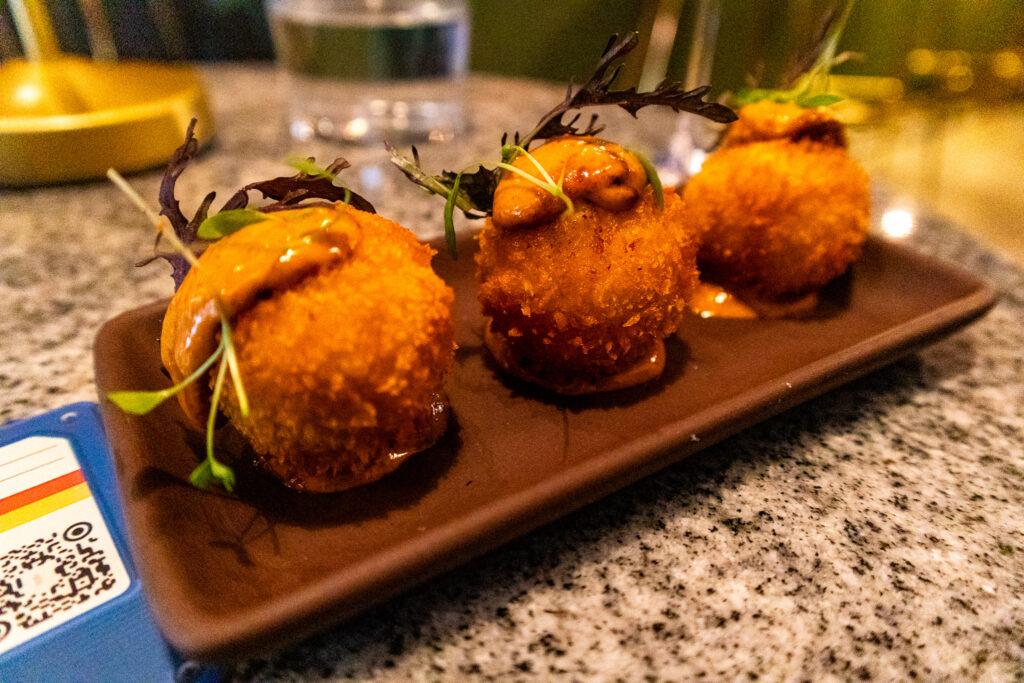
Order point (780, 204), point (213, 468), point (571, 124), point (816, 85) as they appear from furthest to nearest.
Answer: point (816, 85), point (780, 204), point (571, 124), point (213, 468)

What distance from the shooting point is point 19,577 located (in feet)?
2.81

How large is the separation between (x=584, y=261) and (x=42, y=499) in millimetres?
859

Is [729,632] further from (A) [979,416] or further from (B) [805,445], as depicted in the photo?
(A) [979,416]

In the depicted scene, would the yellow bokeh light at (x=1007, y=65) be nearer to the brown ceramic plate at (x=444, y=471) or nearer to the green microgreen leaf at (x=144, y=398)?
the brown ceramic plate at (x=444, y=471)

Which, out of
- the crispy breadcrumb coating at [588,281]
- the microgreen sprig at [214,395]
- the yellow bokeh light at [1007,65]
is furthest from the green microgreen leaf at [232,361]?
the yellow bokeh light at [1007,65]

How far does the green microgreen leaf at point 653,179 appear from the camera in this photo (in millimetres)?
1123

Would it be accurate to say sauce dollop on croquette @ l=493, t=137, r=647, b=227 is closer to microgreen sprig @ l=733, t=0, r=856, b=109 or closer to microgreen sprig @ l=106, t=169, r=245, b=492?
microgreen sprig @ l=106, t=169, r=245, b=492

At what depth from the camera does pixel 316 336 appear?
85 centimetres

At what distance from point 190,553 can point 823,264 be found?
1.27 meters

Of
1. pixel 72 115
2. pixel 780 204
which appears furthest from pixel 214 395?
pixel 72 115

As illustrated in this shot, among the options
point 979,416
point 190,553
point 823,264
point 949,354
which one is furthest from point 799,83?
point 190,553

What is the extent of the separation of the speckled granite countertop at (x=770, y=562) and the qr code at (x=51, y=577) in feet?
0.80

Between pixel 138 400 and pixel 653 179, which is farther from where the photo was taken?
pixel 653 179

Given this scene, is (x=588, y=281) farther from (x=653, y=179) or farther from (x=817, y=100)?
(x=817, y=100)
